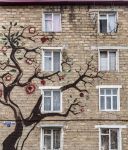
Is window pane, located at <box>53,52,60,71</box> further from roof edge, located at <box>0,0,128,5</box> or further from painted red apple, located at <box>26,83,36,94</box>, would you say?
roof edge, located at <box>0,0,128,5</box>

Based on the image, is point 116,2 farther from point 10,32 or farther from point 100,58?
point 10,32

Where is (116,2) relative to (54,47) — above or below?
above

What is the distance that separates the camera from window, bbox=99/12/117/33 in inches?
1071

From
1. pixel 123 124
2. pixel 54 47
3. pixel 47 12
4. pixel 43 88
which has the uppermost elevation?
pixel 47 12

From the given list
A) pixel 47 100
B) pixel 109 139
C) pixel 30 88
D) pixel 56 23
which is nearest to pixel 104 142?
pixel 109 139

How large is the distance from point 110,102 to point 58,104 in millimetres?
2390

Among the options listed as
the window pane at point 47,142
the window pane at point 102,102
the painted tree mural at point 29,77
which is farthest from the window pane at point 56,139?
the window pane at point 102,102

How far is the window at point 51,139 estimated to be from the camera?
25.9 m

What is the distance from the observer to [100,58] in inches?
1061

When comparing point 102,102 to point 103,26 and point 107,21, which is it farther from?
point 107,21

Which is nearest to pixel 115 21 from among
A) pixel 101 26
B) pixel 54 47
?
pixel 101 26

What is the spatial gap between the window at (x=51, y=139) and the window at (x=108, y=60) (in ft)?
11.9

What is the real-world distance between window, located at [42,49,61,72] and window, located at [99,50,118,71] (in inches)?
77.6

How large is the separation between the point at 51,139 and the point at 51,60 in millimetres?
3708
